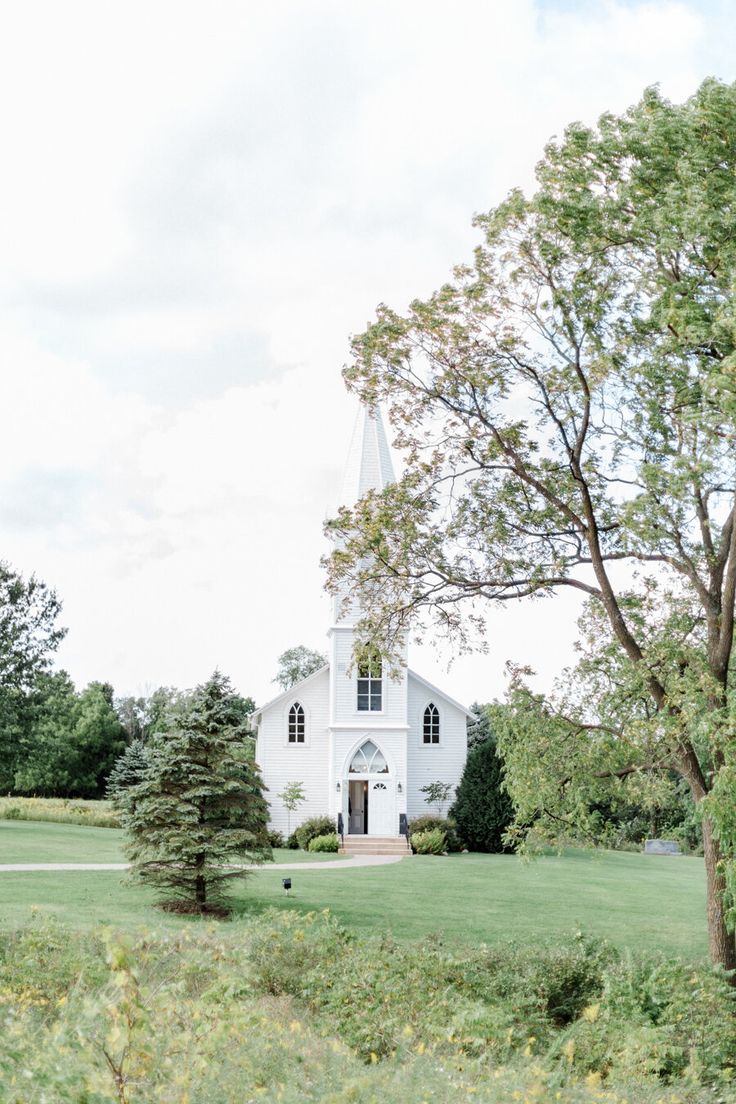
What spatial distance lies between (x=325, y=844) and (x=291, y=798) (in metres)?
3.24

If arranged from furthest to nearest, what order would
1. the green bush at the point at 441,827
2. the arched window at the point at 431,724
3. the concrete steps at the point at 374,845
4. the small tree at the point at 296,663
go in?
1. the small tree at the point at 296,663
2. the arched window at the point at 431,724
3. the green bush at the point at 441,827
4. the concrete steps at the point at 374,845

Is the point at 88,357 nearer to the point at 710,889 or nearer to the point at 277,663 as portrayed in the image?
the point at 710,889

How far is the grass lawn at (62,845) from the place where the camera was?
930 inches


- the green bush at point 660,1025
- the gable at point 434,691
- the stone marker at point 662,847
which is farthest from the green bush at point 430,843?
the green bush at point 660,1025

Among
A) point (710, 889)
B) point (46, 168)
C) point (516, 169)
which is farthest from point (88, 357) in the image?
point (710, 889)

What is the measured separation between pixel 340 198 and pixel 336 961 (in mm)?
9496

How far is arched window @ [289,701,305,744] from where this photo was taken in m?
35.2

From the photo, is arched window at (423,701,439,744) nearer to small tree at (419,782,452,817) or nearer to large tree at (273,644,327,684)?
small tree at (419,782,452,817)

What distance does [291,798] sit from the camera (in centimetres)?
3347

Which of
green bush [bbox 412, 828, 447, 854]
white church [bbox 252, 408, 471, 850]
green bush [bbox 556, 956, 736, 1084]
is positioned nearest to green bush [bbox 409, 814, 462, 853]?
white church [bbox 252, 408, 471, 850]

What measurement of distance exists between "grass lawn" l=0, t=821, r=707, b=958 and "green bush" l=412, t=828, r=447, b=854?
272cm

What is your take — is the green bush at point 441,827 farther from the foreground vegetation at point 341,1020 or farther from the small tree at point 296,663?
the small tree at point 296,663

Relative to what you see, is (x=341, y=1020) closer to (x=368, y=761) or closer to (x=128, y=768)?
(x=368, y=761)

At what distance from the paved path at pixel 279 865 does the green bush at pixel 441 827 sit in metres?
2.10
